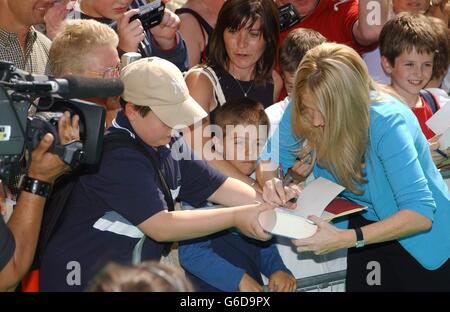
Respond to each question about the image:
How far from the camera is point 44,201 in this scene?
3.33 metres

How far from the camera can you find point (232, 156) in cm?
442

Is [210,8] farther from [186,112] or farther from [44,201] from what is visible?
[44,201]

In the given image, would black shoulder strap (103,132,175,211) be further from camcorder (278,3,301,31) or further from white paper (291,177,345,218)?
camcorder (278,3,301,31)

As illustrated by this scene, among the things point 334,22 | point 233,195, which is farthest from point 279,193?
point 334,22

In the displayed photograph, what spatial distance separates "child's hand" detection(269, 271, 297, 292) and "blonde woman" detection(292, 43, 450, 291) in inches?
14.0

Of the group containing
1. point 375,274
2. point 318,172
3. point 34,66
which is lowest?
point 375,274

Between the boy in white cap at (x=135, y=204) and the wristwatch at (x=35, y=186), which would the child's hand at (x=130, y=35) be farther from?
the wristwatch at (x=35, y=186)

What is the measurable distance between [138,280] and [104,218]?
1478mm

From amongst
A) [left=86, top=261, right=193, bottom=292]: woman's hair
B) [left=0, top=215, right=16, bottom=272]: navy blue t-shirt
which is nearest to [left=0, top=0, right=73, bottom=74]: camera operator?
[left=0, top=215, right=16, bottom=272]: navy blue t-shirt

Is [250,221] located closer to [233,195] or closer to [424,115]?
[233,195]

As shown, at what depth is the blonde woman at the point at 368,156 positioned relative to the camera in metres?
3.74

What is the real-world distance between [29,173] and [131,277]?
1.34m

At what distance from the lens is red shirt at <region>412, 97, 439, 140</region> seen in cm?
467
